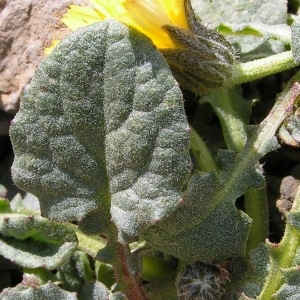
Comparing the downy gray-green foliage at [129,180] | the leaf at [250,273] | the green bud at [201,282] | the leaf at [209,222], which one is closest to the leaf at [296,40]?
the downy gray-green foliage at [129,180]

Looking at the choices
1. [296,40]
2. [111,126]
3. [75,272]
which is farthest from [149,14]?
[75,272]

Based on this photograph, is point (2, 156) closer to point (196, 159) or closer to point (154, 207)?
point (196, 159)

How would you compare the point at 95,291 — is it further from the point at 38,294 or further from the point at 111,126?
the point at 111,126

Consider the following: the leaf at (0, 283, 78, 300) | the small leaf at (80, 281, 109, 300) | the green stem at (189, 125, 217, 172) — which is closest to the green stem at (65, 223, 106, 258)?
the small leaf at (80, 281, 109, 300)

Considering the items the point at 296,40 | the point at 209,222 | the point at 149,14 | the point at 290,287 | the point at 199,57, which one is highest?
the point at 149,14

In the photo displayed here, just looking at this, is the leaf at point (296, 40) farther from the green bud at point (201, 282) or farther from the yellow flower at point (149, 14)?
the green bud at point (201, 282)

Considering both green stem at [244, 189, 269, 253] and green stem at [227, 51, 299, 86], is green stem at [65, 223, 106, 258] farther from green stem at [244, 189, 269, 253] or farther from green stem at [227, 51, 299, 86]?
green stem at [227, 51, 299, 86]
